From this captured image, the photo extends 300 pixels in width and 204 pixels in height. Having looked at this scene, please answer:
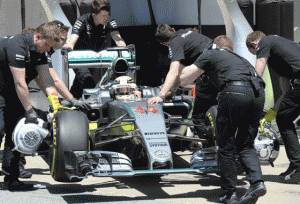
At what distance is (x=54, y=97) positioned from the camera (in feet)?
17.0

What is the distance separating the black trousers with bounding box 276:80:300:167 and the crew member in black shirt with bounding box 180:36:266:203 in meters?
1.15

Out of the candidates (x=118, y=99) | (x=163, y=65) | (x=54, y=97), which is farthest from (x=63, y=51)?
(x=163, y=65)

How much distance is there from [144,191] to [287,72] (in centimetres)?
228

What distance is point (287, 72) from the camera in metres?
5.77

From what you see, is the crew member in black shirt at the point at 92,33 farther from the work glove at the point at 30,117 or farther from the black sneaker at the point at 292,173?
the black sneaker at the point at 292,173

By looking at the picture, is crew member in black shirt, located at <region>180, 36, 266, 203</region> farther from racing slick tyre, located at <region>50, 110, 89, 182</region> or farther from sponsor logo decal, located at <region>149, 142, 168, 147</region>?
racing slick tyre, located at <region>50, 110, 89, 182</region>

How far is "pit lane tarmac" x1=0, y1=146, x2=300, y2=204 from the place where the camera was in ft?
15.4

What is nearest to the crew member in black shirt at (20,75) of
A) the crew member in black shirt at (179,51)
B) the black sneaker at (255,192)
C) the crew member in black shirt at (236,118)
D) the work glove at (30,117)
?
the work glove at (30,117)

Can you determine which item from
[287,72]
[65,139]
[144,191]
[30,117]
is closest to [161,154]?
[144,191]

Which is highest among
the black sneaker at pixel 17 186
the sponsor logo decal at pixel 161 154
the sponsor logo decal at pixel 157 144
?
the sponsor logo decal at pixel 157 144

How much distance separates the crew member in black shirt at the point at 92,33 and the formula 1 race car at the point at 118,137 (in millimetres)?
1073

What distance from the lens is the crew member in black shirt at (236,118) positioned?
4.44 meters

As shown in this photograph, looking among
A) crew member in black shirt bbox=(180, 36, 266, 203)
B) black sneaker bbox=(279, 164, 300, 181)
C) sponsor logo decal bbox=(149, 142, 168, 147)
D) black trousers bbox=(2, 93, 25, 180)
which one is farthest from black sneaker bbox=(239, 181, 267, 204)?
black trousers bbox=(2, 93, 25, 180)

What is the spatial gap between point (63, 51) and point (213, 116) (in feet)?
9.04
